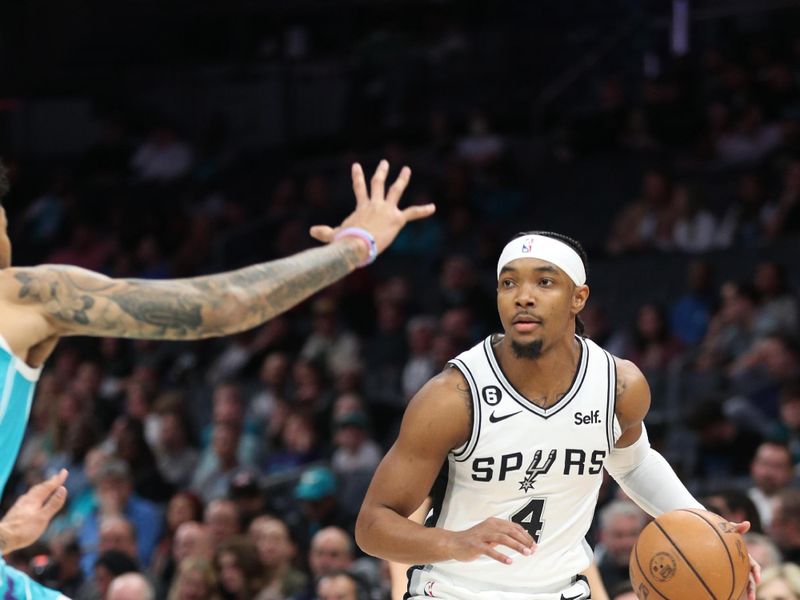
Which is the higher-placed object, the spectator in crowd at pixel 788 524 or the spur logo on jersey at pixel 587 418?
the spectator in crowd at pixel 788 524

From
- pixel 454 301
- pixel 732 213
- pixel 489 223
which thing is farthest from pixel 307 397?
pixel 732 213

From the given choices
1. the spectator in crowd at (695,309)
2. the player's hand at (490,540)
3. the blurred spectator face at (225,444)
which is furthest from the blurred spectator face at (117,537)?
the player's hand at (490,540)

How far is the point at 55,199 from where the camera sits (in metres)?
17.3

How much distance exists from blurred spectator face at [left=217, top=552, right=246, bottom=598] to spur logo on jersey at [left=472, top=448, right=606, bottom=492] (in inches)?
158

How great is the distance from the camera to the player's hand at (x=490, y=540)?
15.1ft

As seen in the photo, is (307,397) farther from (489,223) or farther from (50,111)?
(50,111)

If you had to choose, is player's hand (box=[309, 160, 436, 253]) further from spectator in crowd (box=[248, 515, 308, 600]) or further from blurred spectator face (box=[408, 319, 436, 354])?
blurred spectator face (box=[408, 319, 436, 354])

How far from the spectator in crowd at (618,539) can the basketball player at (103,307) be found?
4.40 meters

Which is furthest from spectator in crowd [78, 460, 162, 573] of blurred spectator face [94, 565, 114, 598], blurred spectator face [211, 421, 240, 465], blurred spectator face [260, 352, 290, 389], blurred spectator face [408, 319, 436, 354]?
blurred spectator face [408, 319, 436, 354]

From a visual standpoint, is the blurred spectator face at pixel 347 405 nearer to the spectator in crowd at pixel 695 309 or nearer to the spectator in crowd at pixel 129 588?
the spectator in crowd at pixel 695 309

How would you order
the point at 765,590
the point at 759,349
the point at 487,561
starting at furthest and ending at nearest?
the point at 759,349
the point at 765,590
the point at 487,561

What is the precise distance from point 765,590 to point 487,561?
2.37 meters

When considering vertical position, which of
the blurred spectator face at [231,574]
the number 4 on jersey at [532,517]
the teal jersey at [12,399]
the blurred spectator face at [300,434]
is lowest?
the teal jersey at [12,399]

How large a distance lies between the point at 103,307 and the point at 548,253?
6.47 ft
